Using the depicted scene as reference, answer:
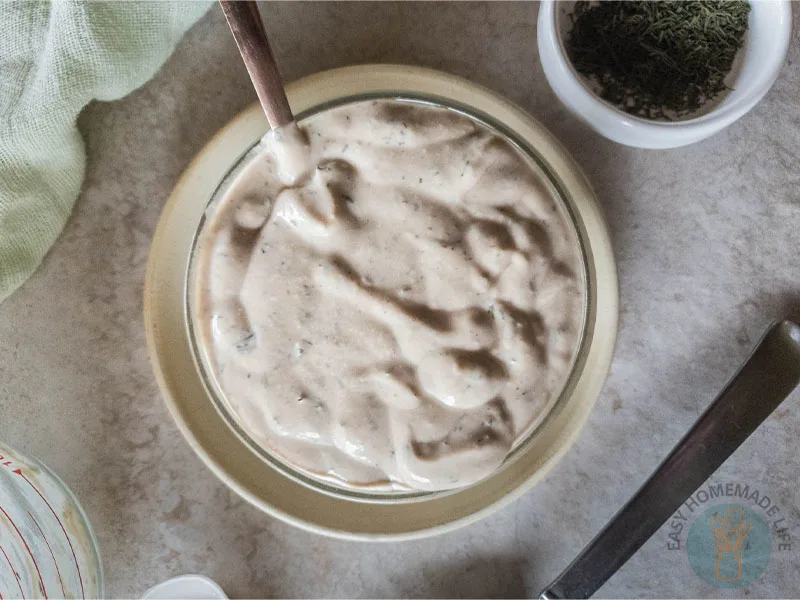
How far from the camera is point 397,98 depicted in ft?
2.84

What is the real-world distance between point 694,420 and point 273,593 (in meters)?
0.79

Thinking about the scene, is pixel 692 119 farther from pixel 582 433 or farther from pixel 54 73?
pixel 54 73

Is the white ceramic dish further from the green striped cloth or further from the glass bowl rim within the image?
the green striped cloth

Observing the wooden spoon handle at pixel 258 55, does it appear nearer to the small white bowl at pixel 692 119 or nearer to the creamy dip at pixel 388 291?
the creamy dip at pixel 388 291

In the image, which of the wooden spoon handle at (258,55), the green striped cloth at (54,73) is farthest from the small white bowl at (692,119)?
the green striped cloth at (54,73)

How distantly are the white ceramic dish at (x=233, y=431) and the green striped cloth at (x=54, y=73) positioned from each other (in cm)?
20

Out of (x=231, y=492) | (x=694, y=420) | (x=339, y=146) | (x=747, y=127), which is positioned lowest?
(x=694, y=420)

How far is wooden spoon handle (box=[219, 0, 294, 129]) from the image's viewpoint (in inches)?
28.7

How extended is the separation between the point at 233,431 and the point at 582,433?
0.60 meters

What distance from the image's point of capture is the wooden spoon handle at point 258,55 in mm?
729

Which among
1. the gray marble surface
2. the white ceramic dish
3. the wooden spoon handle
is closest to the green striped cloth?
the gray marble surface

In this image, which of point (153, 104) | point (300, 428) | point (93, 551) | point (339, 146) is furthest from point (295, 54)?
point (93, 551)

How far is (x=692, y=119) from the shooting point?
0.99 meters

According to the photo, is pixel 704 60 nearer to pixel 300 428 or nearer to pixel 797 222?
pixel 797 222
